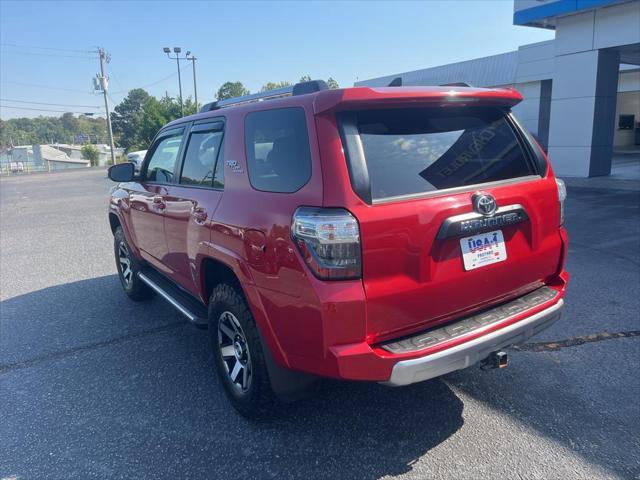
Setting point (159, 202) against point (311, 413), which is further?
point (159, 202)

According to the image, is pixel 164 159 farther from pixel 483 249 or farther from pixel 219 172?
pixel 483 249

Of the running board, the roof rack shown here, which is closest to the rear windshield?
the roof rack

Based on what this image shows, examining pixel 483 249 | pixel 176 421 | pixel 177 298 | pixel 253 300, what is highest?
pixel 483 249

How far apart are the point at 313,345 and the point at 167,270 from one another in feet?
7.78

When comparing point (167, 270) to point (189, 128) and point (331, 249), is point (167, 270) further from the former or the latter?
point (331, 249)

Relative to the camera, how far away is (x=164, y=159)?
4.45 m

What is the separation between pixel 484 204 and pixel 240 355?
5.69 feet

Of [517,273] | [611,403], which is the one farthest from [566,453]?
[517,273]

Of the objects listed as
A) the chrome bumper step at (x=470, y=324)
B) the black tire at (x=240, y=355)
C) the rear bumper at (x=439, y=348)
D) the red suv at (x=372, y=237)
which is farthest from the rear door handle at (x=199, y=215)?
the chrome bumper step at (x=470, y=324)

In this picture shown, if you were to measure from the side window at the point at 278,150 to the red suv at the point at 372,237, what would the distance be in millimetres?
11

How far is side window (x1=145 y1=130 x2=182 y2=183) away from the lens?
13.8 feet

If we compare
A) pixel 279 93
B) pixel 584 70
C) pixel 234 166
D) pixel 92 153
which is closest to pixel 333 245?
pixel 234 166

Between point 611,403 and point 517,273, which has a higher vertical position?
point 517,273

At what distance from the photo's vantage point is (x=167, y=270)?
436 cm
